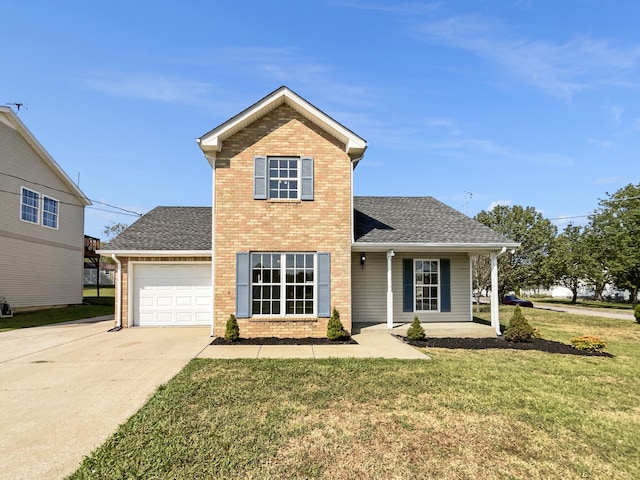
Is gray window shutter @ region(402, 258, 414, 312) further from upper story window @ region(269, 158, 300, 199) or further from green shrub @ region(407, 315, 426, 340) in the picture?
upper story window @ region(269, 158, 300, 199)

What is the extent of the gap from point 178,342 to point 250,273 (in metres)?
2.74

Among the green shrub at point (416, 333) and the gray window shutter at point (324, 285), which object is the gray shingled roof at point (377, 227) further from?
the green shrub at point (416, 333)

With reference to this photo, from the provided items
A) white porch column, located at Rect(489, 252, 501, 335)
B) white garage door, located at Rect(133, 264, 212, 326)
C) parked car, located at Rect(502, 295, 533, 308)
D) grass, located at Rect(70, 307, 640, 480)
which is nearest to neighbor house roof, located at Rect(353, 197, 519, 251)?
white porch column, located at Rect(489, 252, 501, 335)

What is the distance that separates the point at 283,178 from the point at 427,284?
6.61 meters

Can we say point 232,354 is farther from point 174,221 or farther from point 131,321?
point 174,221

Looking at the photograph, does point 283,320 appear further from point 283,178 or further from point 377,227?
point 377,227

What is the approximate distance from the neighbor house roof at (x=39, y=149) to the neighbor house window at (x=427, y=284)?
19.5m

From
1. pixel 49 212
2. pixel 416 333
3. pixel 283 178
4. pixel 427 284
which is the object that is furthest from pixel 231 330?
pixel 49 212

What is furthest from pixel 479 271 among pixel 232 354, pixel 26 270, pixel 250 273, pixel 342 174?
pixel 26 270

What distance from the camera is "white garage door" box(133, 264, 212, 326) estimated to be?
1310 cm

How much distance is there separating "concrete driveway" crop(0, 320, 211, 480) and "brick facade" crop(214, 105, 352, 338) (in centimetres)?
214

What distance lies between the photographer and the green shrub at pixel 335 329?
415 inches

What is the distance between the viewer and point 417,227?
13.6m

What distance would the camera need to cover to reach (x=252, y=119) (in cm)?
1121
